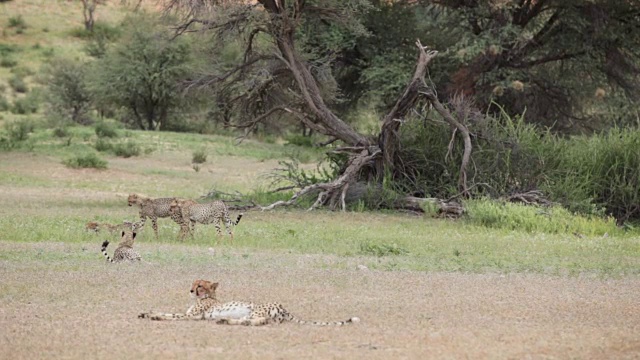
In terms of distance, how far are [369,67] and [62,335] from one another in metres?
25.2

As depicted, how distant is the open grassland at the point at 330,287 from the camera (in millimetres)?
7734

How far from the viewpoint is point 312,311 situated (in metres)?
9.18

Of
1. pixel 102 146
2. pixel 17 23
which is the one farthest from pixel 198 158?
pixel 17 23

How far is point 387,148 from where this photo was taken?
69.2 ft

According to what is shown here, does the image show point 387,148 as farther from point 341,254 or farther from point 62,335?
point 62,335

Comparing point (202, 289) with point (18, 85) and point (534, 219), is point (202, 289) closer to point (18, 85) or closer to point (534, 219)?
point (534, 219)

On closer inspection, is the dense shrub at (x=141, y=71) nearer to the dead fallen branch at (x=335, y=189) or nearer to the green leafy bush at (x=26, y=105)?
the green leafy bush at (x=26, y=105)

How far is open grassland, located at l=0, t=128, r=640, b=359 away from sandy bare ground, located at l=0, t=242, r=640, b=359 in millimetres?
19

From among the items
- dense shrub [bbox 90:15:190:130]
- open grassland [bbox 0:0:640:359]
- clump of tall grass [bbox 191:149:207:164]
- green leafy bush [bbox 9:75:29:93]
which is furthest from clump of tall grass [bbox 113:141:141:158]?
green leafy bush [bbox 9:75:29:93]

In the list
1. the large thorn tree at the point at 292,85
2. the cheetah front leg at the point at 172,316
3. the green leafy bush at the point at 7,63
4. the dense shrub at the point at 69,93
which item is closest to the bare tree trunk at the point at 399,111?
the large thorn tree at the point at 292,85

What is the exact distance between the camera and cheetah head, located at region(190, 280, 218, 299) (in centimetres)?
867

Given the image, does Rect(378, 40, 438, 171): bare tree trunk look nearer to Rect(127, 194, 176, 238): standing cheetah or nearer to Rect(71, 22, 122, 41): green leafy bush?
Rect(127, 194, 176, 238): standing cheetah

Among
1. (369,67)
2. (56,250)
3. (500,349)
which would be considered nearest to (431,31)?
(369,67)

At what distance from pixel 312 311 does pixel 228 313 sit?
3.36 ft
